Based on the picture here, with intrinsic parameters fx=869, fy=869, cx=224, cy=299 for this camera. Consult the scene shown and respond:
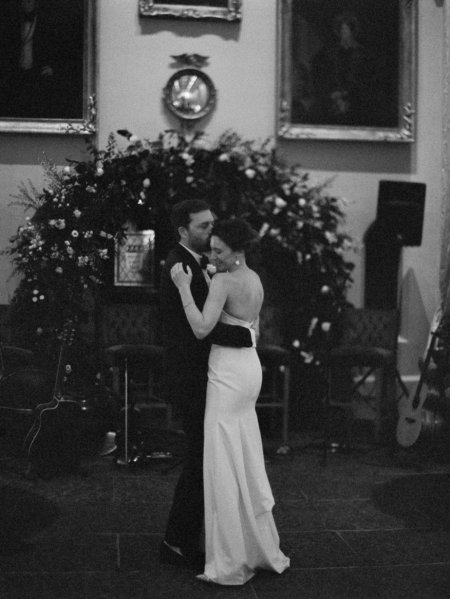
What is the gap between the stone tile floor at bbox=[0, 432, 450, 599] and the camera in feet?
11.7

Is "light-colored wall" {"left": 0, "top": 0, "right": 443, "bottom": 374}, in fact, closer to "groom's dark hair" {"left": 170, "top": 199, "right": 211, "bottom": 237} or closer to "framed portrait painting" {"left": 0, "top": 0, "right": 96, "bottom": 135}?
"framed portrait painting" {"left": 0, "top": 0, "right": 96, "bottom": 135}

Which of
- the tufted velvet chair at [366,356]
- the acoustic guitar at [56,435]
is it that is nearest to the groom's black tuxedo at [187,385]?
the acoustic guitar at [56,435]

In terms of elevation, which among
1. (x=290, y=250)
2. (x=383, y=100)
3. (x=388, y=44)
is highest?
(x=388, y=44)

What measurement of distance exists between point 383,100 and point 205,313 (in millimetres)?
Answer: 4860

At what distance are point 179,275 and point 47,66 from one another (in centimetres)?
440

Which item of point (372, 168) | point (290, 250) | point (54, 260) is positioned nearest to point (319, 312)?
point (290, 250)

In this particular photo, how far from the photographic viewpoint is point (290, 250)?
22.7 feet

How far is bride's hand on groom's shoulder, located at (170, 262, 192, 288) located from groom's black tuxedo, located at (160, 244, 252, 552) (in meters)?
0.05

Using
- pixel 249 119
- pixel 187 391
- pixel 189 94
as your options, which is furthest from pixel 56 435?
pixel 249 119

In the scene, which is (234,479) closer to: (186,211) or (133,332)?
(186,211)

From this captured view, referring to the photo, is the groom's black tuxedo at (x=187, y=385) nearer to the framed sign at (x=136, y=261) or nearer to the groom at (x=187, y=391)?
the groom at (x=187, y=391)

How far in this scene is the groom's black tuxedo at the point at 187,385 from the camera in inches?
146

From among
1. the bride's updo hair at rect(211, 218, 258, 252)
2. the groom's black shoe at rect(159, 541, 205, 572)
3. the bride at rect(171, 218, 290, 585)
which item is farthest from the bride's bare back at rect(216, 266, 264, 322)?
the groom's black shoe at rect(159, 541, 205, 572)

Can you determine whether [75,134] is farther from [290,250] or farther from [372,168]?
[372,168]
